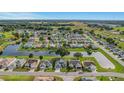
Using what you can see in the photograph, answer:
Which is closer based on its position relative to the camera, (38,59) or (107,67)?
(107,67)

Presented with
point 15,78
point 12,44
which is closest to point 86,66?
point 15,78

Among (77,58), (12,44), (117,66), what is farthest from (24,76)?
(12,44)

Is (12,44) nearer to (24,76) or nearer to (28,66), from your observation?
(28,66)

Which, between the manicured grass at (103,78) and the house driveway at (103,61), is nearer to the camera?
the manicured grass at (103,78)

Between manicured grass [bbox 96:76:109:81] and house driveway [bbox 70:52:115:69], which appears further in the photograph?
house driveway [bbox 70:52:115:69]

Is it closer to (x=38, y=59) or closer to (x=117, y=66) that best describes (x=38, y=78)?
(x=38, y=59)

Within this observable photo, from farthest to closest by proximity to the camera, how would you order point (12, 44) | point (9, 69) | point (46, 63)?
1. point (12, 44)
2. point (46, 63)
3. point (9, 69)

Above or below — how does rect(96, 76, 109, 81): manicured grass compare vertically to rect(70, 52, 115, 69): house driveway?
above

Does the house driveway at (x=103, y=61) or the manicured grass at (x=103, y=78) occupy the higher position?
the manicured grass at (x=103, y=78)

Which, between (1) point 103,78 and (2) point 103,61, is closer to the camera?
(1) point 103,78

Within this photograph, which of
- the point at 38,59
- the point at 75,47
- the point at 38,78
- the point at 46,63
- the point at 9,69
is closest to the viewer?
the point at 38,78
